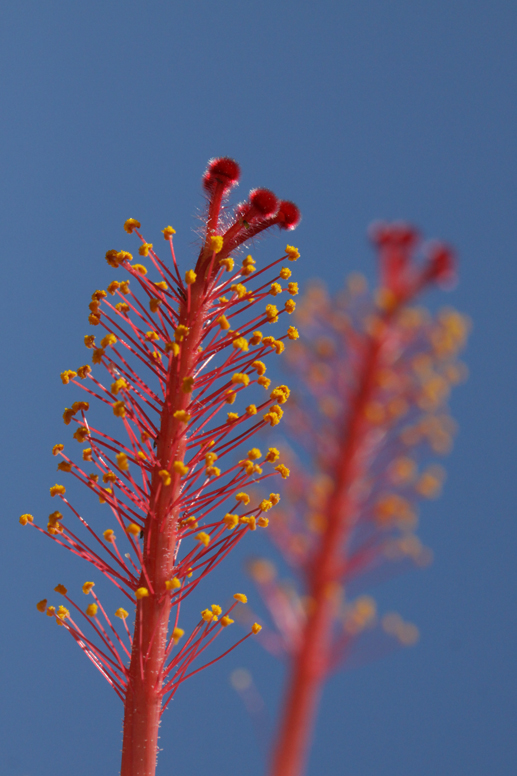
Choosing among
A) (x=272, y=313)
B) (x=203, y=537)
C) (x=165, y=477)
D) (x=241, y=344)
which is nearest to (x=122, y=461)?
(x=165, y=477)

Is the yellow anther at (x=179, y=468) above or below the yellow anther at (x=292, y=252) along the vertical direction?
below

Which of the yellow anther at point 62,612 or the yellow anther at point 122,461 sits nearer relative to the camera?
the yellow anther at point 122,461

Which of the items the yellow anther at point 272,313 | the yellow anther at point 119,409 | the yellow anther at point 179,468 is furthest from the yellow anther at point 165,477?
the yellow anther at point 272,313

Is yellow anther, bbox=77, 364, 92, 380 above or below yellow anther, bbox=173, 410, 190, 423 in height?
above

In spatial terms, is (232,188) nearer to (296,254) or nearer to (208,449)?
(296,254)

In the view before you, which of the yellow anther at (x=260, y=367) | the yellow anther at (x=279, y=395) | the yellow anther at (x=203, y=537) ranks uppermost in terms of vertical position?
the yellow anther at (x=260, y=367)

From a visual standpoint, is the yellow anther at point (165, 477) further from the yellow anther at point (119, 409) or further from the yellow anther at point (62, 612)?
the yellow anther at point (62, 612)

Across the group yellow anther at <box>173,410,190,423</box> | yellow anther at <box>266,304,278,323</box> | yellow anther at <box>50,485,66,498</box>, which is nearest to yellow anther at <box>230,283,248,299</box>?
yellow anther at <box>266,304,278,323</box>

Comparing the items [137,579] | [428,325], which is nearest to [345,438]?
[428,325]

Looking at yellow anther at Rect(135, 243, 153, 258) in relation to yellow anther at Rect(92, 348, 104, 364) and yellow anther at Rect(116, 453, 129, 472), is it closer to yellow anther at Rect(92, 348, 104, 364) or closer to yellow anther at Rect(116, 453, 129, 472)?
yellow anther at Rect(92, 348, 104, 364)
